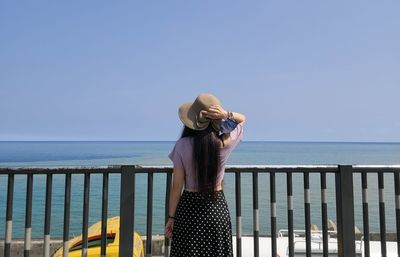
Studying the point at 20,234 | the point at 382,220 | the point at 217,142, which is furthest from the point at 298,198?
the point at 217,142

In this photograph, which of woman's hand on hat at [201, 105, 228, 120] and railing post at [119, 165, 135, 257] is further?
railing post at [119, 165, 135, 257]

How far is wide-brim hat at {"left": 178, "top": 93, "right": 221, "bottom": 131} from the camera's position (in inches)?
89.8

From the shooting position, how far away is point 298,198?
1085 inches

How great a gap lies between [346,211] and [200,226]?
166 centimetres

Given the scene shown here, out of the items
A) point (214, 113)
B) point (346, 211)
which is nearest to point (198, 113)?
point (214, 113)

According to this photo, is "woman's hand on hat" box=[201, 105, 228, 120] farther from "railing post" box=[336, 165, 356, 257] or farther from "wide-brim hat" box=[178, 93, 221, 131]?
"railing post" box=[336, 165, 356, 257]

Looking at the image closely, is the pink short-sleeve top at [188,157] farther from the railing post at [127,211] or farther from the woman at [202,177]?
the railing post at [127,211]

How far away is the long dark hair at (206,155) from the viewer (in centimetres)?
224

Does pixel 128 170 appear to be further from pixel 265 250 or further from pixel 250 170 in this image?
pixel 265 250

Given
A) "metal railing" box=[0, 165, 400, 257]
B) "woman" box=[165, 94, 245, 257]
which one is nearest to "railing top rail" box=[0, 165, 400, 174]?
"metal railing" box=[0, 165, 400, 257]

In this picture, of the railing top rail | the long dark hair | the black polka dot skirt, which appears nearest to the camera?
the long dark hair

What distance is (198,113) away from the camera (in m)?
2.30

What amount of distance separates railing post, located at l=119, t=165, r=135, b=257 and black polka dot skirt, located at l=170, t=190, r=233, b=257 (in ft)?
2.94

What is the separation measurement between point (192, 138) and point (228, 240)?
0.76 meters
